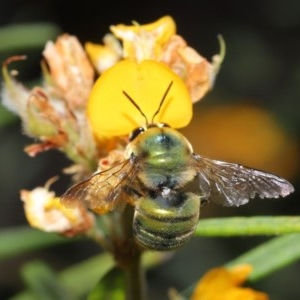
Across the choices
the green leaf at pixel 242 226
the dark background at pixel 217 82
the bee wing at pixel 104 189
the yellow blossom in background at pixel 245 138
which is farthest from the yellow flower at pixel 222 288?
the yellow blossom in background at pixel 245 138

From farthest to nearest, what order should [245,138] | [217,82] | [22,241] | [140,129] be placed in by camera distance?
[217,82] < [245,138] < [22,241] < [140,129]

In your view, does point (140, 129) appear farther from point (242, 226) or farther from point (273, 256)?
point (273, 256)

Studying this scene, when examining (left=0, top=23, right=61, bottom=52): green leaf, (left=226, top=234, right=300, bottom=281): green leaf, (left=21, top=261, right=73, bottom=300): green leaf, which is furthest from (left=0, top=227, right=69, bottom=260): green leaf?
(left=226, top=234, right=300, bottom=281): green leaf

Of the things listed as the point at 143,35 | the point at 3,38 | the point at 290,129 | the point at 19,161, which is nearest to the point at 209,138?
the point at 290,129

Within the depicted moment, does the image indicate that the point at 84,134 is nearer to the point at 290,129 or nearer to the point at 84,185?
the point at 84,185

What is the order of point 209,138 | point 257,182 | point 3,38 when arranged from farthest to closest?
1. point 209,138
2. point 3,38
3. point 257,182

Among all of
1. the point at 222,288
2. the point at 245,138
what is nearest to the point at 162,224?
the point at 222,288
